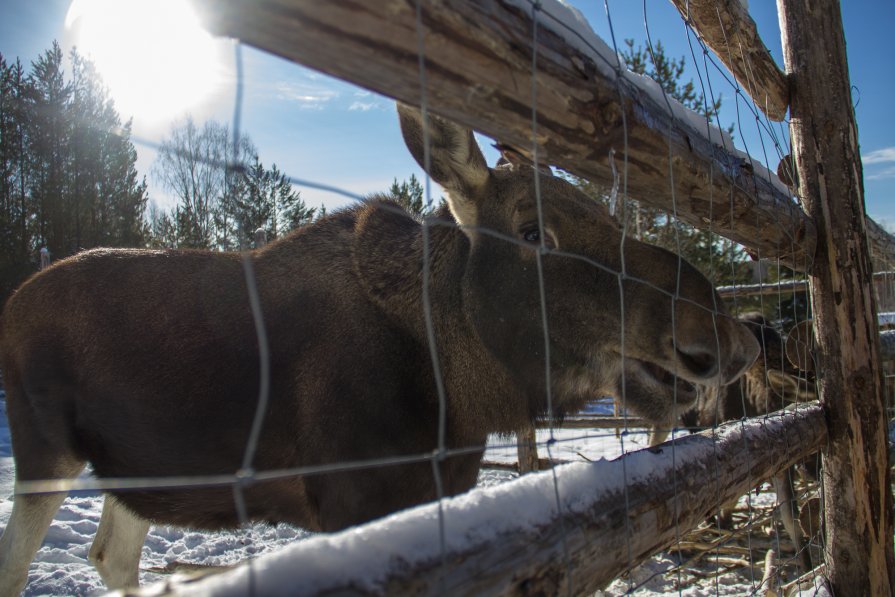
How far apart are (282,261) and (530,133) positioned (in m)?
2.23

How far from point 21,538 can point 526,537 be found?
3.60m

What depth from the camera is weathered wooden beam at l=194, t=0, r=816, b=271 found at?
86 cm

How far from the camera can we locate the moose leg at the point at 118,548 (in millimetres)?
3883

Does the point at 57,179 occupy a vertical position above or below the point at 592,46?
above

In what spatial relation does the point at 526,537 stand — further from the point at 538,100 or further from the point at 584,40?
the point at 584,40

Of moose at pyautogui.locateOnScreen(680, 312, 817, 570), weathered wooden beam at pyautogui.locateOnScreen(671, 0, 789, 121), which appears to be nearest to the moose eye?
weathered wooden beam at pyautogui.locateOnScreen(671, 0, 789, 121)

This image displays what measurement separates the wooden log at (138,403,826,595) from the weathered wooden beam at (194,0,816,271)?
742 millimetres

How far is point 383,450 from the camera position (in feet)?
8.34

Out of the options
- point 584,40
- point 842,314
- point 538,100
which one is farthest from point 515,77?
point 842,314

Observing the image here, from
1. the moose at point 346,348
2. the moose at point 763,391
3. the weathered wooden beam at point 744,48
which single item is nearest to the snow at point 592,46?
the moose at point 346,348

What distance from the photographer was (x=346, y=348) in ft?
9.14

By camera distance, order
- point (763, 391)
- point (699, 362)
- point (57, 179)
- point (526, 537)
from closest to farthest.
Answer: point (526, 537), point (699, 362), point (763, 391), point (57, 179)

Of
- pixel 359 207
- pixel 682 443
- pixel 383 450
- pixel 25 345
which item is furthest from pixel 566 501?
pixel 25 345

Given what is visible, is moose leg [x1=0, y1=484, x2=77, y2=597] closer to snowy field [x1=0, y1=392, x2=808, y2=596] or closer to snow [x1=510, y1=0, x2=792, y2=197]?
snowy field [x1=0, y1=392, x2=808, y2=596]
